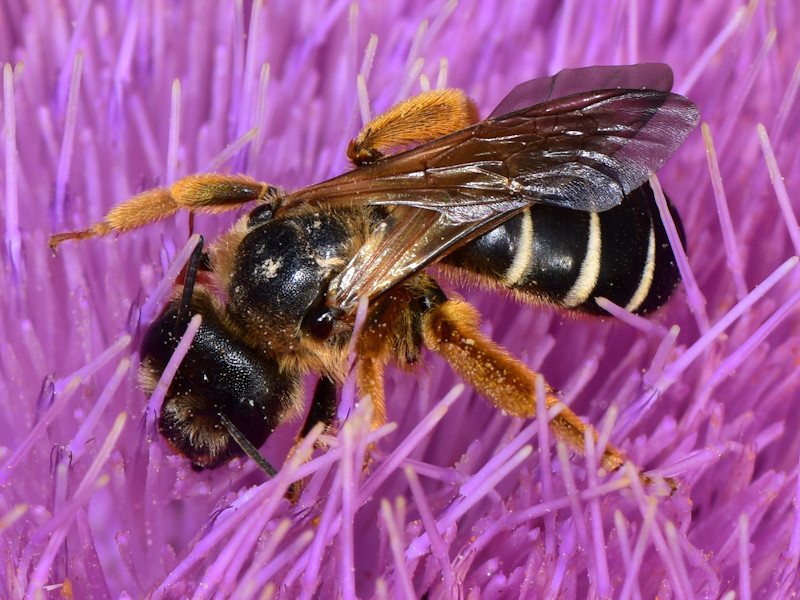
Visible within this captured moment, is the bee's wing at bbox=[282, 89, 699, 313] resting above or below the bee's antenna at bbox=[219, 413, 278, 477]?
above

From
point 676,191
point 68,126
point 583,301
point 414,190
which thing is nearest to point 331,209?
point 414,190

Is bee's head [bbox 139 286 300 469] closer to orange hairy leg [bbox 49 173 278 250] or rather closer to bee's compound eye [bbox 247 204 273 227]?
bee's compound eye [bbox 247 204 273 227]

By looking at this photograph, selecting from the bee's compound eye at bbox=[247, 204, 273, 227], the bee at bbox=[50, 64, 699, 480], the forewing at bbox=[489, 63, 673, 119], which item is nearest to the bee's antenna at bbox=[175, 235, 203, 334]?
the bee at bbox=[50, 64, 699, 480]

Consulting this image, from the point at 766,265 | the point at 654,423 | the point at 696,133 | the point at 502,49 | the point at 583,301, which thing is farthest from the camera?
the point at 502,49

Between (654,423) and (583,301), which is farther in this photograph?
(654,423)

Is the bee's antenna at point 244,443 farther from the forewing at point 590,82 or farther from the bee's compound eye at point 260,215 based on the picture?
the forewing at point 590,82

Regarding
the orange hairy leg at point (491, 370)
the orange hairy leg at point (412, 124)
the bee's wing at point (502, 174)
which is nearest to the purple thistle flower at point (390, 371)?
the orange hairy leg at point (491, 370)

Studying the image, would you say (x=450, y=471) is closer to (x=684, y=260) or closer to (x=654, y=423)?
(x=654, y=423)
